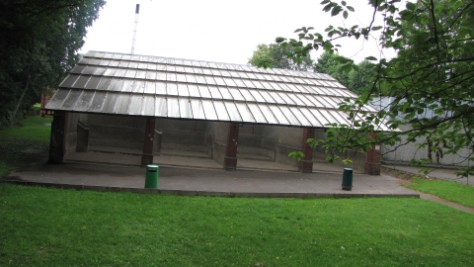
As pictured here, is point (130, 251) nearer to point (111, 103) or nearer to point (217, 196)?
point (217, 196)

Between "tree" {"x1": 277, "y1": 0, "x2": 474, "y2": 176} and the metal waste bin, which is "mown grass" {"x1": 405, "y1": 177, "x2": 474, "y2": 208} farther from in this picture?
"tree" {"x1": 277, "y1": 0, "x2": 474, "y2": 176}

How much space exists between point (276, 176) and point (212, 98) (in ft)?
18.3

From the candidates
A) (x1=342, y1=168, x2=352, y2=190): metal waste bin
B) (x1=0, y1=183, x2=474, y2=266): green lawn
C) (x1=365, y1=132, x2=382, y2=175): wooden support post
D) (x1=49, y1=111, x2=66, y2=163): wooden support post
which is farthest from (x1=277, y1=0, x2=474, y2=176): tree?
(x1=365, y1=132, x2=382, y2=175): wooden support post

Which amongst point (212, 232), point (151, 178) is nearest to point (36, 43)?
point (151, 178)

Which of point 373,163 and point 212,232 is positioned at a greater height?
point 373,163

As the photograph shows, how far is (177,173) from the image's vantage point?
57.1 ft

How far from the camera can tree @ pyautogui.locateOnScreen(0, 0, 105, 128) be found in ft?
47.2

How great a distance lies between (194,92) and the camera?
21.8 m

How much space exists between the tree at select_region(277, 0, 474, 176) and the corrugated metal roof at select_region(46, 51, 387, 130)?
1160cm

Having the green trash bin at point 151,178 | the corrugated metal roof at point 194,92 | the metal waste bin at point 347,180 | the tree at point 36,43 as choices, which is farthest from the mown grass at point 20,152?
the metal waste bin at point 347,180

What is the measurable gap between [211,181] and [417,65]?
11942 mm

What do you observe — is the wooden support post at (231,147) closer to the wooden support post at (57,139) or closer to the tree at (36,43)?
the wooden support post at (57,139)

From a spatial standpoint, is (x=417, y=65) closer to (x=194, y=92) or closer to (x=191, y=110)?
(x=191, y=110)

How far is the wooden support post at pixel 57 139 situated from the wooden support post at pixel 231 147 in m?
7.46
